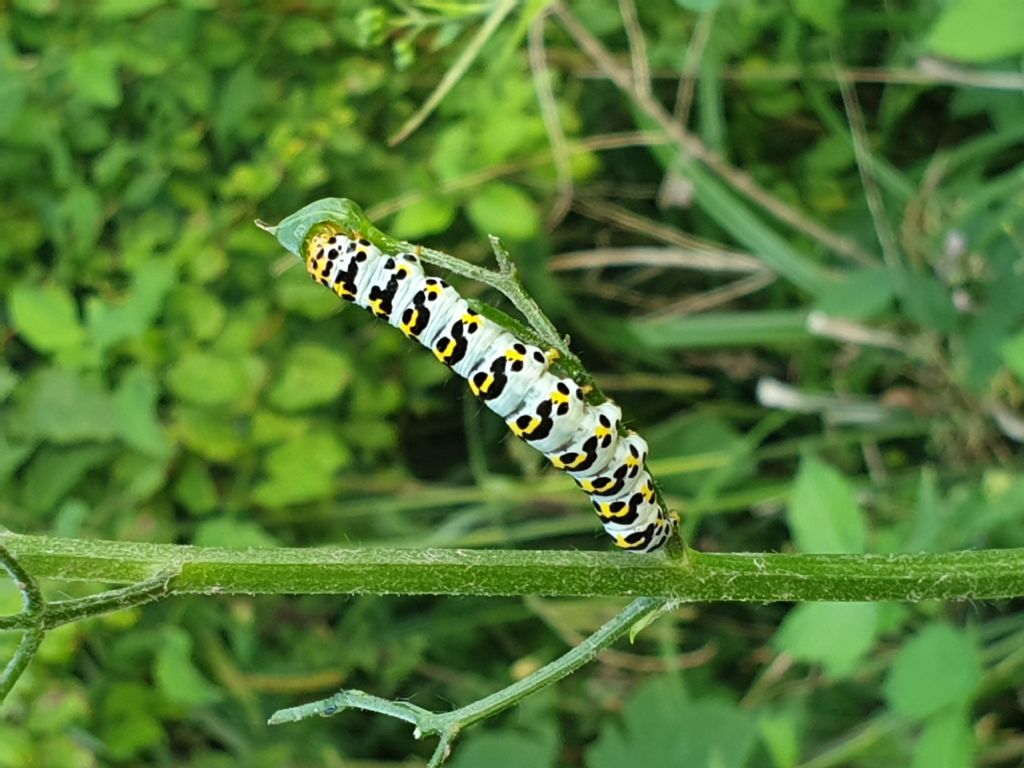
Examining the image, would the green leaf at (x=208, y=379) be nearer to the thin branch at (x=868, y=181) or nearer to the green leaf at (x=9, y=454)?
the green leaf at (x=9, y=454)

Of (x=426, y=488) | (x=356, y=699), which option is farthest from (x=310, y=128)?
(x=356, y=699)

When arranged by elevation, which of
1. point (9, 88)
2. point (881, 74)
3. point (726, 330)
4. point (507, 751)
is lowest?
point (507, 751)

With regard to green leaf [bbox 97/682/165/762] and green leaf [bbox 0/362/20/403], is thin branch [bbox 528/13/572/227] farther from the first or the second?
green leaf [bbox 97/682/165/762]

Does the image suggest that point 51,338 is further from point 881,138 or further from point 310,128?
point 881,138

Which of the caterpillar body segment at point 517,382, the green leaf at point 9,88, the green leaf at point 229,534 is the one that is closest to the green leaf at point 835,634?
the caterpillar body segment at point 517,382

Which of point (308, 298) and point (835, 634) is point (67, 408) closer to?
point (308, 298)

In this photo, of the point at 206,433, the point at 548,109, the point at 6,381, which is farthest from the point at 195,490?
the point at 548,109
